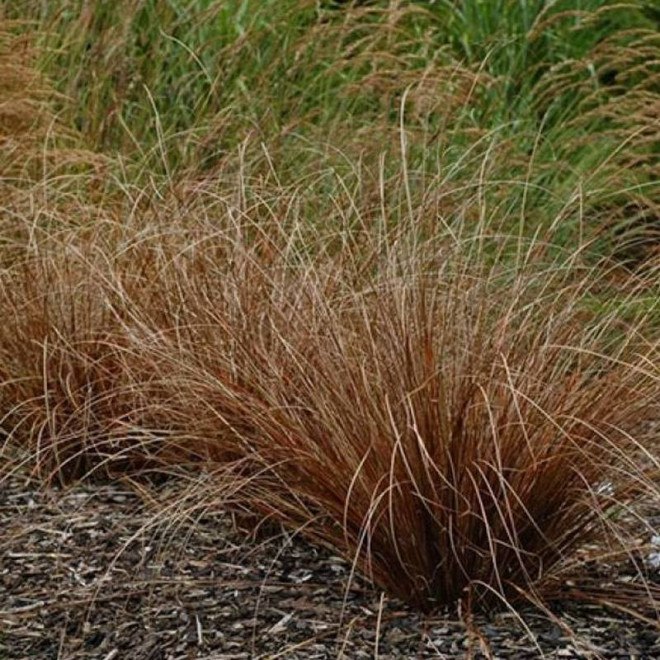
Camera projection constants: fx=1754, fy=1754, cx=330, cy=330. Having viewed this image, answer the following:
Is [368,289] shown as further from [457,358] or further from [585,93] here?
[585,93]

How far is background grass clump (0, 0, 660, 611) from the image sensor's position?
3.79 meters

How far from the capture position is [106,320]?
5055mm

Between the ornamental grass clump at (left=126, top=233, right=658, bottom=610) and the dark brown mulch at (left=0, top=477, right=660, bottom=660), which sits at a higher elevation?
the ornamental grass clump at (left=126, top=233, right=658, bottom=610)


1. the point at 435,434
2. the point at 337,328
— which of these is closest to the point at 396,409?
the point at 435,434

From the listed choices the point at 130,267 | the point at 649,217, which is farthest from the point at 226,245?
the point at 649,217

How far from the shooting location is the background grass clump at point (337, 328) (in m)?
3.79

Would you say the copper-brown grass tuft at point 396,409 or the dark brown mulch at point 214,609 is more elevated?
the copper-brown grass tuft at point 396,409

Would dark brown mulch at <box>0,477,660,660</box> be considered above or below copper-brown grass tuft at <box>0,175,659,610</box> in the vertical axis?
below

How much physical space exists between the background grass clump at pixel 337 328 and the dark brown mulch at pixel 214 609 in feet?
0.32

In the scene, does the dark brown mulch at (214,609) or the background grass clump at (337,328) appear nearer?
the dark brown mulch at (214,609)

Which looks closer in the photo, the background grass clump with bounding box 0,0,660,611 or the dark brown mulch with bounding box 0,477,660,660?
the dark brown mulch with bounding box 0,477,660,660

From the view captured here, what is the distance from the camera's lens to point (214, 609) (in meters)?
3.89

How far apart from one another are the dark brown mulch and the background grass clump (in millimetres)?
96

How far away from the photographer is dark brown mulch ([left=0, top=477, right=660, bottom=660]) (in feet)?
12.0
